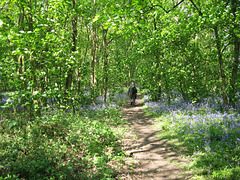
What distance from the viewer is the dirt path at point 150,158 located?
5.15 m

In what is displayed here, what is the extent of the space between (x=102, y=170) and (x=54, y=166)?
140 cm

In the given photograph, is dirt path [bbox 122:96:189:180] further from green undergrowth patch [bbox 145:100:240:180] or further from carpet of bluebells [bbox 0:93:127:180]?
carpet of bluebells [bbox 0:93:127:180]

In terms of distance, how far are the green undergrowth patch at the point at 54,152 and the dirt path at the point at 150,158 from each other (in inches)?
21.6

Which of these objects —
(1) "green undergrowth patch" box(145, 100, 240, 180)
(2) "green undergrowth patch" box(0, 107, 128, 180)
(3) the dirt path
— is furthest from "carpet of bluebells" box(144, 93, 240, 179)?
(2) "green undergrowth patch" box(0, 107, 128, 180)

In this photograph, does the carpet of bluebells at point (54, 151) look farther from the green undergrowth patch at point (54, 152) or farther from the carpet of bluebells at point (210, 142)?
the carpet of bluebells at point (210, 142)

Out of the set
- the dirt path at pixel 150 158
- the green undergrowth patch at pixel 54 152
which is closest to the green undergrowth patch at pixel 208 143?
the dirt path at pixel 150 158

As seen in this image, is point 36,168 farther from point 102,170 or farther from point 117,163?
point 117,163

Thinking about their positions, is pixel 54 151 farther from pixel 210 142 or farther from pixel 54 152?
pixel 210 142

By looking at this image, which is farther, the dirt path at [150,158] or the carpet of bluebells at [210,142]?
the dirt path at [150,158]

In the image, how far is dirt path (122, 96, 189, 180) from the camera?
5.15 m

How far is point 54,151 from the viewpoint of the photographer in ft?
16.6

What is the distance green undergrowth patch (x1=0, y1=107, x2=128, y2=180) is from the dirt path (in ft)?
1.80

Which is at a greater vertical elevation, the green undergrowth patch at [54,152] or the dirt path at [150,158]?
the green undergrowth patch at [54,152]

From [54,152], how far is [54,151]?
0.10 feet
